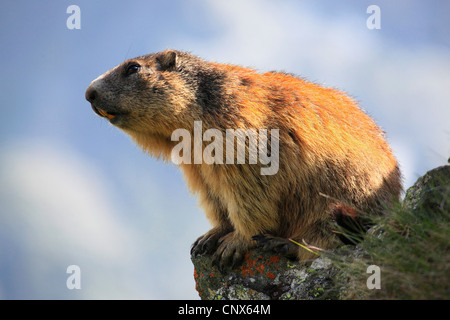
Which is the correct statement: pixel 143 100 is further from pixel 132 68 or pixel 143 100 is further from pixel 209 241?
pixel 209 241

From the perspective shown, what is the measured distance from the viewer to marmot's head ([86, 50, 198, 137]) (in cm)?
919

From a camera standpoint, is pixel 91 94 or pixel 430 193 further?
pixel 91 94

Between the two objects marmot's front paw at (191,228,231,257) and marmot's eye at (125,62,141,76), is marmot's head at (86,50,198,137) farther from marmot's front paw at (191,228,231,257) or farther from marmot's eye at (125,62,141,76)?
Result: marmot's front paw at (191,228,231,257)

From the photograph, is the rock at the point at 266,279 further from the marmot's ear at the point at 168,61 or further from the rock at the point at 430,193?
the marmot's ear at the point at 168,61

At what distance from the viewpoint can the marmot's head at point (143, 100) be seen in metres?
9.19

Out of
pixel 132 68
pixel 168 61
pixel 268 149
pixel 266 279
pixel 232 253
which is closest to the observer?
pixel 266 279

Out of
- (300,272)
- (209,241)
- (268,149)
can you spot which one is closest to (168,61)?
(268,149)

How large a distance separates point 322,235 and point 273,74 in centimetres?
362

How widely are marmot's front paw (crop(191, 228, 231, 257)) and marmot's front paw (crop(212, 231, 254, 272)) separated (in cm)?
41

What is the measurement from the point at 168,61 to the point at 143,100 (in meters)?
1.09

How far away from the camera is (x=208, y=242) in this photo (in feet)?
31.8

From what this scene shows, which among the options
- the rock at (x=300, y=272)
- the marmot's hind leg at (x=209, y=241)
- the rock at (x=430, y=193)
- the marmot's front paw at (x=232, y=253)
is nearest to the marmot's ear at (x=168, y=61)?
the marmot's hind leg at (x=209, y=241)
